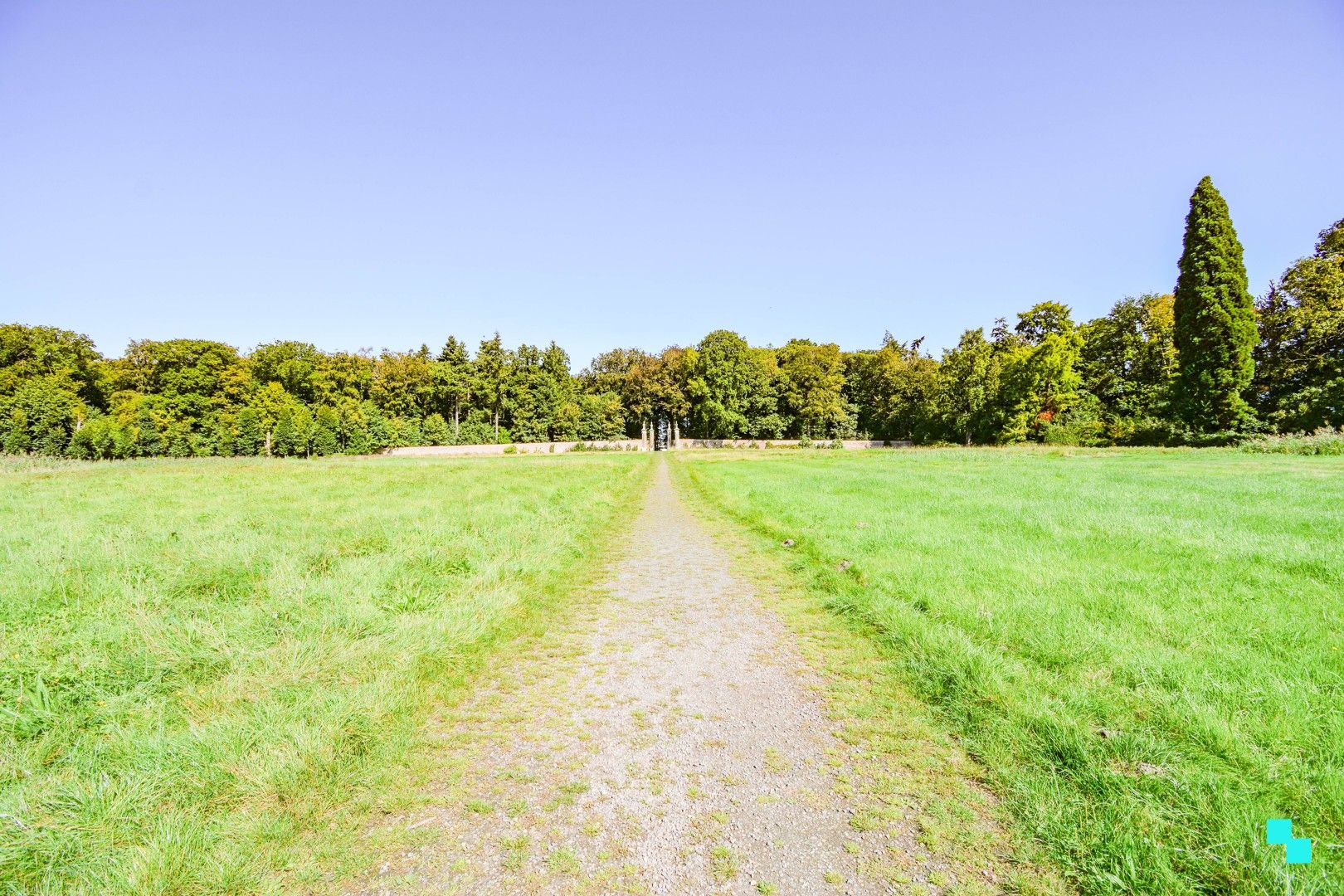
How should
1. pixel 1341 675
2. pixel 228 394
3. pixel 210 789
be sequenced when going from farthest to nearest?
pixel 228 394 → pixel 1341 675 → pixel 210 789

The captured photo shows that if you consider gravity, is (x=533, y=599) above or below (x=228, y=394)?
below

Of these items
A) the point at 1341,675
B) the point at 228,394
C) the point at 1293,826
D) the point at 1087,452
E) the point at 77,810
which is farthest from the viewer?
the point at 228,394

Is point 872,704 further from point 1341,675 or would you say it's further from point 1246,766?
point 1341,675

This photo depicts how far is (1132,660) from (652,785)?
425 centimetres

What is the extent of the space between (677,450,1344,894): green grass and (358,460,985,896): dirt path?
1.09 m

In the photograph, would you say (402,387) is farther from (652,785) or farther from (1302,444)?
(1302,444)

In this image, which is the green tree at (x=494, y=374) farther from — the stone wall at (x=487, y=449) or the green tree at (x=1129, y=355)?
the green tree at (x=1129, y=355)

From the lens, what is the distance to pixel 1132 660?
4422 millimetres

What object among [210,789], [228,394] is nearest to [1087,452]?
[210,789]

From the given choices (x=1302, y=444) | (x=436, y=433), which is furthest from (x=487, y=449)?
(x=1302, y=444)

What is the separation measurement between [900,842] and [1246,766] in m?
2.32

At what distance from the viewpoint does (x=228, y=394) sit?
204 ft

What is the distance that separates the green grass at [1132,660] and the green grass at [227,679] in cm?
400

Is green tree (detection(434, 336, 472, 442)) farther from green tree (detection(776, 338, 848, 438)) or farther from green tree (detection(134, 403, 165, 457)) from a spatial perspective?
green tree (detection(776, 338, 848, 438))
